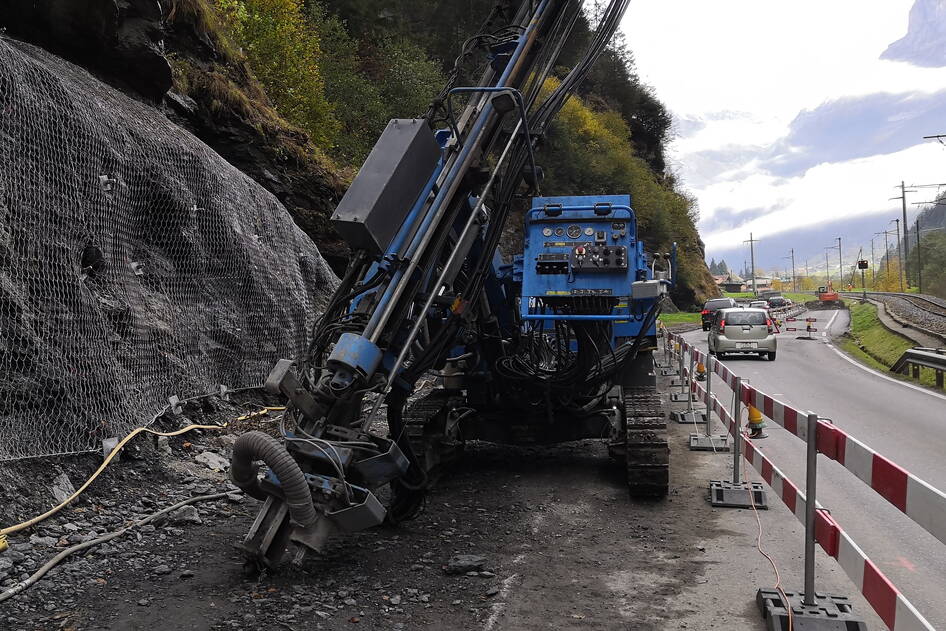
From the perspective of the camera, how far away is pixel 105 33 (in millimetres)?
9609

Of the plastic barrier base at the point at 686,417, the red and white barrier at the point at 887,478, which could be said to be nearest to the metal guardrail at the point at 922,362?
the plastic barrier base at the point at 686,417

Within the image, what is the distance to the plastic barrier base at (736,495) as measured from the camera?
6.47 m

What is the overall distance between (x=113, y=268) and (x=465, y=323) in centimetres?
404

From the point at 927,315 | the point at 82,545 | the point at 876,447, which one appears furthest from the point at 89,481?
the point at 927,315

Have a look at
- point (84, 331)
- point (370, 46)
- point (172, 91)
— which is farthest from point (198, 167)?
point (370, 46)

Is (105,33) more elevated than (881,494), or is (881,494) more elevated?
(105,33)

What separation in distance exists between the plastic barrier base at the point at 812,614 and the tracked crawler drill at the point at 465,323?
231 cm

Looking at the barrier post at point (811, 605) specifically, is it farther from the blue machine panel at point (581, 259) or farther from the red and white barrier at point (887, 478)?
the blue machine panel at point (581, 259)

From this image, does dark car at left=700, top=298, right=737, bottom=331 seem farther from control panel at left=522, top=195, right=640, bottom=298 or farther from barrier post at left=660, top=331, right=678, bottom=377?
control panel at left=522, top=195, right=640, bottom=298

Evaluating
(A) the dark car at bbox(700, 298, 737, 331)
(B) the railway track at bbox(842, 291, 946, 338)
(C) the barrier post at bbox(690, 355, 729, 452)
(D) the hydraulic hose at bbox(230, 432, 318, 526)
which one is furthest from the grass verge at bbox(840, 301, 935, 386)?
(D) the hydraulic hose at bbox(230, 432, 318, 526)

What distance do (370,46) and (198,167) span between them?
953 inches

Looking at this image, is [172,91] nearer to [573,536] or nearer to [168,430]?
[168,430]

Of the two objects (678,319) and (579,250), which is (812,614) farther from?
(678,319)

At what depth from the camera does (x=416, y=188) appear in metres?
5.63
